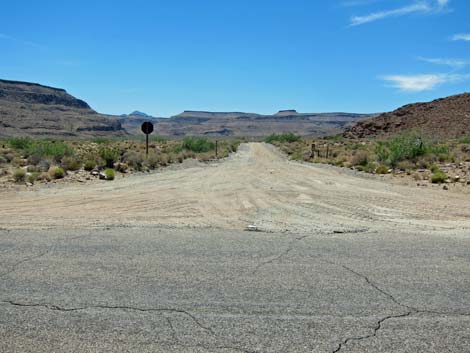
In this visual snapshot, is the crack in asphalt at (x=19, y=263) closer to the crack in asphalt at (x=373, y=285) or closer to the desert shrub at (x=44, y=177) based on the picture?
the crack in asphalt at (x=373, y=285)

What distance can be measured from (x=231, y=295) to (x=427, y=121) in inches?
3643

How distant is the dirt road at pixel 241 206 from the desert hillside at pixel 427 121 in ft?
217

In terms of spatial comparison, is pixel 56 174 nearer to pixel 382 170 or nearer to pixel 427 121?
pixel 382 170

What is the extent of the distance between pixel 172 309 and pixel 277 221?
646 cm

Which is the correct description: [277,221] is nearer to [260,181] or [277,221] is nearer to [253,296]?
[253,296]

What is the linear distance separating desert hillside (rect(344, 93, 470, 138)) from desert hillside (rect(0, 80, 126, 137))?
292ft

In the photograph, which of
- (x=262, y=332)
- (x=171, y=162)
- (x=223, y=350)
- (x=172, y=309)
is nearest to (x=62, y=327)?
→ (x=172, y=309)

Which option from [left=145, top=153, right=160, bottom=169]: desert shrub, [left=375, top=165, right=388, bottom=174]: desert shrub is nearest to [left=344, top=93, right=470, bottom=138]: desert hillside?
[left=375, top=165, right=388, bottom=174]: desert shrub

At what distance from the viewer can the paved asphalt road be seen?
4727 mm

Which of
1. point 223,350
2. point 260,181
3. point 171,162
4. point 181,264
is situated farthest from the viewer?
point 171,162

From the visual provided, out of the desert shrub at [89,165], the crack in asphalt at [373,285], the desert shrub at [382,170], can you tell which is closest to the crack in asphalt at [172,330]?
the crack in asphalt at [373,285]

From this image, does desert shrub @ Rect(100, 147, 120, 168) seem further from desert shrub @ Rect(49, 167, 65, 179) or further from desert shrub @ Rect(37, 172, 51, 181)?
desert shrub @ Rect(37, 172, 51, 181)

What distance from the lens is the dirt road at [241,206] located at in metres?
11.2

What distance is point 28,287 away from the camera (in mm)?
6094
